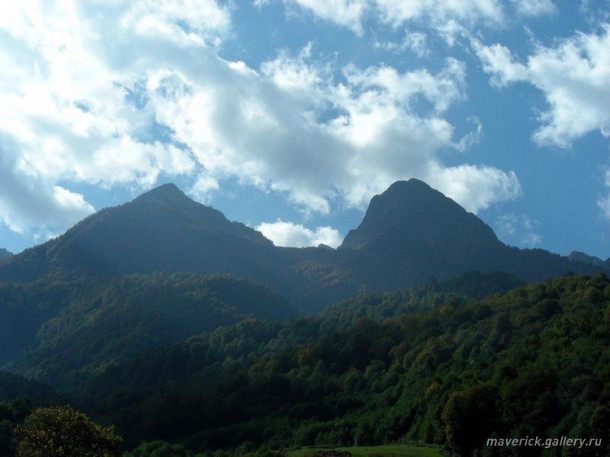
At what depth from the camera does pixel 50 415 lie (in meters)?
43.7

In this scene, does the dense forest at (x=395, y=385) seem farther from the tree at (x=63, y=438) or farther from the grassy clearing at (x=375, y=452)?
the tree at (x=63, y=438)

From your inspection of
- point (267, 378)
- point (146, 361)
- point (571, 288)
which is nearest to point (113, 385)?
point (146, 361)

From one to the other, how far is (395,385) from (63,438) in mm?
71727

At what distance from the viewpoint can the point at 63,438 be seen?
1674 inches

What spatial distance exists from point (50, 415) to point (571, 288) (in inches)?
3621

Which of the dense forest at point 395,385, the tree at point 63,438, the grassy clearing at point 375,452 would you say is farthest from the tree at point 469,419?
the tree at point 63,438

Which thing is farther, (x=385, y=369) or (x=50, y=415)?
(x=385, y=369)

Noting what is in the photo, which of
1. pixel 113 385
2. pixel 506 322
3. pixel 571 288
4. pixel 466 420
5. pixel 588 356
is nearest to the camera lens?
pixel 466 420

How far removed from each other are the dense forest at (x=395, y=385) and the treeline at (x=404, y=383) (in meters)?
0.21

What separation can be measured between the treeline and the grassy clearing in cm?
240

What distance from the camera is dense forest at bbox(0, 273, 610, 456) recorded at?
201 feet

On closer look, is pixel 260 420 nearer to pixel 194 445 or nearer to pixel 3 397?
pixel 194 445

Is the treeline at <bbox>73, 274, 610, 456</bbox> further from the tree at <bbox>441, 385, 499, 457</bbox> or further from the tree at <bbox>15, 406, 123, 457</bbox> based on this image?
the tree at <bbox>15, 406, 123, 457</bbox>

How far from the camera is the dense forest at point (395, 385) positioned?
61.2 meters
